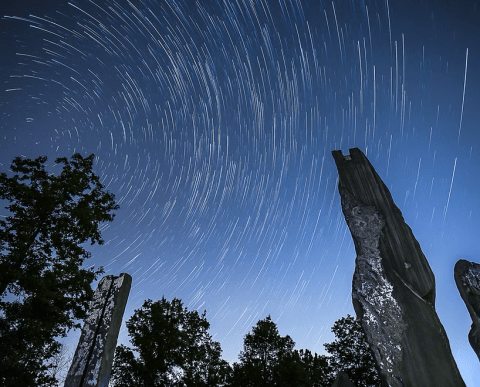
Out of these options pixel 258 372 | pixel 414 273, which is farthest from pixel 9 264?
pixel 258 372

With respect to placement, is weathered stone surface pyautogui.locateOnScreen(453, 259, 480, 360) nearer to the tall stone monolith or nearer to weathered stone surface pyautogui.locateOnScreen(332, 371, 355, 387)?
weathered stone surface pyautogui.locateOnScreen(332, 371, 355, 387)

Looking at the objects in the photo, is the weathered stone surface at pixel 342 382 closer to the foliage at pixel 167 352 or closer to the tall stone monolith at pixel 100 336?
the tall stone monolith at pixel 100 336

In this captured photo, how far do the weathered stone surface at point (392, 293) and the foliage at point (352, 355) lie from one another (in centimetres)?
1790

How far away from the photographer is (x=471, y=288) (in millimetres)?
5836

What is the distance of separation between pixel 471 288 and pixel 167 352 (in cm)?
1672

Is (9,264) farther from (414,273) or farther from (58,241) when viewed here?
(414,273)

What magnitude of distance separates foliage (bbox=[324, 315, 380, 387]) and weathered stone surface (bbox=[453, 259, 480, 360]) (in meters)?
16.9

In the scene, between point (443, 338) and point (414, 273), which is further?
point (414, 273)

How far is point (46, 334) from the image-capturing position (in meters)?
10.2

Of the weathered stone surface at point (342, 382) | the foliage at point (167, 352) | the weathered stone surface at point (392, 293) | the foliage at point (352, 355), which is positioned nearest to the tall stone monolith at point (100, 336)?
the weathered stone surface at point (392, 293)

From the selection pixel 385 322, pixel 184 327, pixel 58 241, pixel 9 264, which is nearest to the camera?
pixel 385 322

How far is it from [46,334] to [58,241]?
3.30 metres

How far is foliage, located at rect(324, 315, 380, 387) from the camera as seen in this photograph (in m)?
20.0

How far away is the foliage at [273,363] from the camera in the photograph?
65.6 ft
